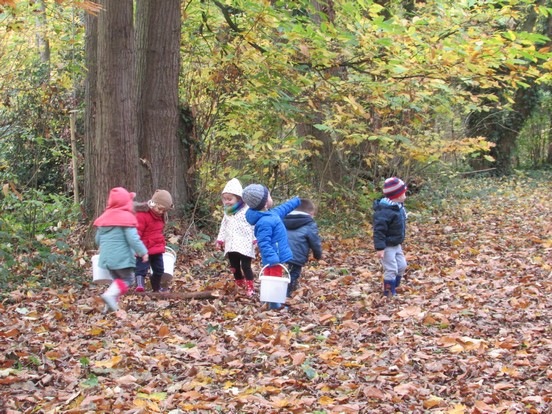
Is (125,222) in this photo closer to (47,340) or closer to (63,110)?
(47,340)

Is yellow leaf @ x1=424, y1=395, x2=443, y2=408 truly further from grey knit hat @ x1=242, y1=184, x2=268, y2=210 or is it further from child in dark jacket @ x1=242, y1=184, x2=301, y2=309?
grey knit hat @ x1=242, y1=184, x2=268, y2=210

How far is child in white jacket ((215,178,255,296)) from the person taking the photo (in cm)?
863

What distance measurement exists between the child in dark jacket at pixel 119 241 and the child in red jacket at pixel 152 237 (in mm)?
824

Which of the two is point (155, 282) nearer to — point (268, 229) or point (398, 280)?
point (268, 229)

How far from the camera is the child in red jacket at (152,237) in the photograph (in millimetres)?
8367

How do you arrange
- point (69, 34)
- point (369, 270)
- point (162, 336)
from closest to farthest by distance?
point (162, 336), point (369, 270), point (69, 34)

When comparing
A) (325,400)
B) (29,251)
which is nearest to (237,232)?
(29,251)

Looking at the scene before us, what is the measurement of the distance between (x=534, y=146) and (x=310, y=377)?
29869 mm

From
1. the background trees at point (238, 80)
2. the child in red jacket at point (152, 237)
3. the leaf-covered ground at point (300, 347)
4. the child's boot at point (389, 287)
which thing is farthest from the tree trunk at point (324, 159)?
the child in red jacket at point (152, 237)

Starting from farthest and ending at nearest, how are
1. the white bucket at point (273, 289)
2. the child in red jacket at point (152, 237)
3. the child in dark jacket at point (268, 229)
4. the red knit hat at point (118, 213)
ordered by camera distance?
the child in red jacket at point (152, 237) → the child in dark jacket at point (268, 229) → the white bucket at point (273, 289) → the red knit hat at point (118, 213)

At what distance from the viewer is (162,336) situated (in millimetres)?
6637

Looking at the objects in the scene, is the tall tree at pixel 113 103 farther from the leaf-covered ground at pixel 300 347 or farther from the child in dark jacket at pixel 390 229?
the child in dark jacket at pixel 390 229

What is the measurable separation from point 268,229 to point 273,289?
0.74m

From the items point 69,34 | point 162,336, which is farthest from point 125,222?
point 69,34
